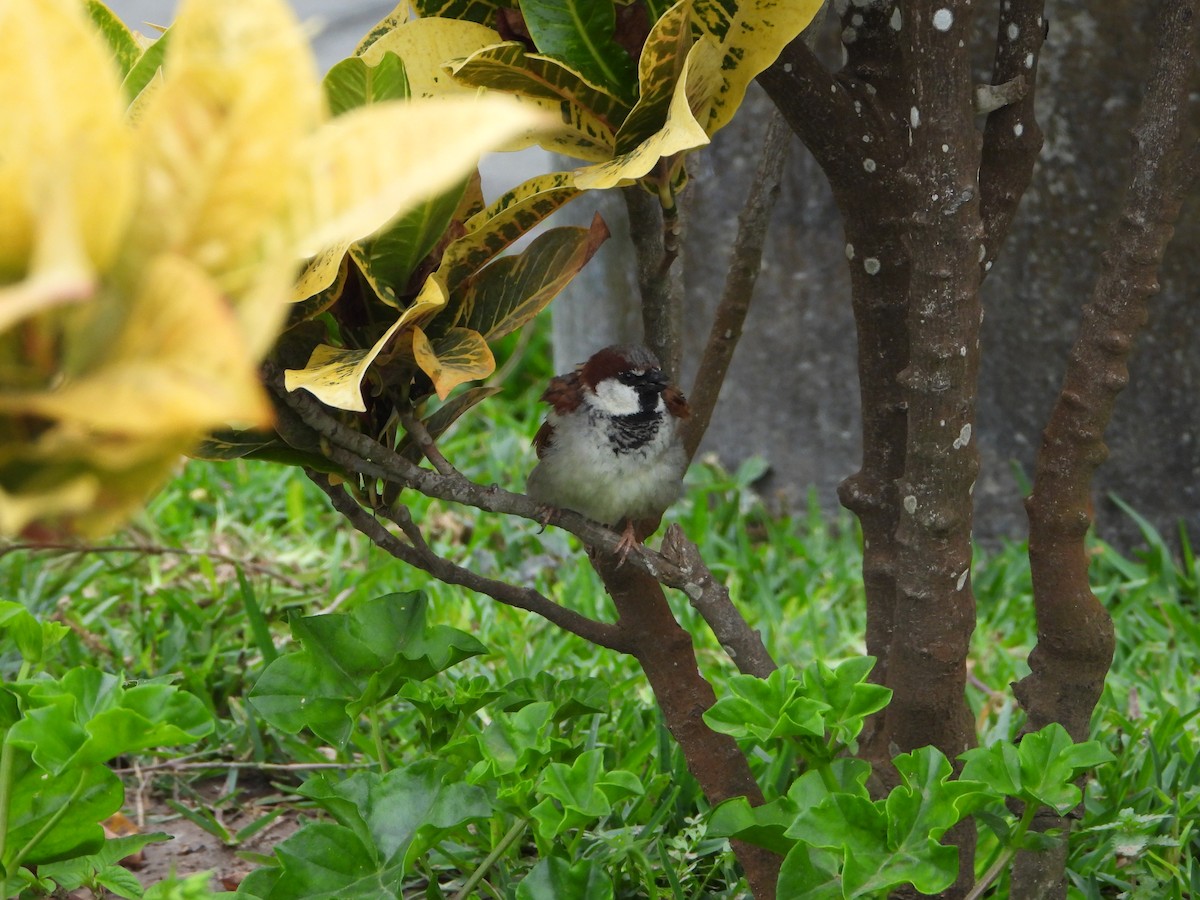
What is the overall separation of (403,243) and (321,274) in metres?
0.15

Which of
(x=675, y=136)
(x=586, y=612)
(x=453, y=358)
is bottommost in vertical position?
(x=586, y=612)

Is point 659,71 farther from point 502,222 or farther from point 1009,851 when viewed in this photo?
point 1009,851

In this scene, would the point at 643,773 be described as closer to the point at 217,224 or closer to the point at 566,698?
the point at 566,698

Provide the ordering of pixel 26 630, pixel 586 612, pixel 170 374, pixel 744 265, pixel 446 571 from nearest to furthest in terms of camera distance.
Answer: pixel 170 374 → pixel 26 630 → pixel 446 571 → pixel 744 265 → pixel 586 612

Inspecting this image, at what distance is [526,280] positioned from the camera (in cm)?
130

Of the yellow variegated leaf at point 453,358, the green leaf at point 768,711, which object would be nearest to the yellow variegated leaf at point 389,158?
the yellow variegated leaf at point 453,358

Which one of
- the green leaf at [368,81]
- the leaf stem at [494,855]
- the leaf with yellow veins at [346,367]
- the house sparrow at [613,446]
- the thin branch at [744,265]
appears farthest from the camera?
the house sparrow at [613,446]

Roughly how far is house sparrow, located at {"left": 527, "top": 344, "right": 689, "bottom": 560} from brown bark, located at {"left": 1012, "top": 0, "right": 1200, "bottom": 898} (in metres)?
0.83

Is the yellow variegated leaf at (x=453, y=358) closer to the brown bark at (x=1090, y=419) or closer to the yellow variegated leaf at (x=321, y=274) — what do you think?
the yellow variegated leaf at (x=321, y=274)

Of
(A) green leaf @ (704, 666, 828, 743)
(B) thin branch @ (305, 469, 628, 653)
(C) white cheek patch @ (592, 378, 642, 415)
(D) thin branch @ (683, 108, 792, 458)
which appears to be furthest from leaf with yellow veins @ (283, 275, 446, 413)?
(C) white cheek patch @ (592, 378, 642, 415)

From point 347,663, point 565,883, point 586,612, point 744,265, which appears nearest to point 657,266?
point 744,265

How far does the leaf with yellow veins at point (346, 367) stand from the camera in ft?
3.24

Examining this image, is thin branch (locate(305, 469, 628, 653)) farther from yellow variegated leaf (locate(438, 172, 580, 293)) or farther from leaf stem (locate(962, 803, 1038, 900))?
leaf stem (locate(962, 803, 1038, 900))

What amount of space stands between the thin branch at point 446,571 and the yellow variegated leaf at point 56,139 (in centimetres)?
85
